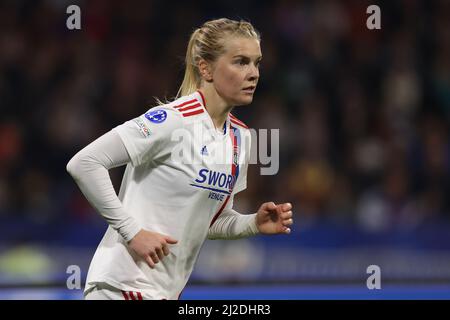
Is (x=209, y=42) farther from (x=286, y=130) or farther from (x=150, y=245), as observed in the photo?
(x=286, y=130)

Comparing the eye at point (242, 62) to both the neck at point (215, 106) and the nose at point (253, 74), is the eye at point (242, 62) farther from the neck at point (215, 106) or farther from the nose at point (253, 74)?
the neck at point (215, 106)

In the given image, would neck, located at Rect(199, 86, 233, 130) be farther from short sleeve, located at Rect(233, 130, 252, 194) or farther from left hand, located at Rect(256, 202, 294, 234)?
left hand, located at Rect(256, 202, 294, 234)

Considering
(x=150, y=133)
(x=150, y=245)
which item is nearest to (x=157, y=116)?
(x=150, y=133)

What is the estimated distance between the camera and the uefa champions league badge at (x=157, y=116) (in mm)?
3590

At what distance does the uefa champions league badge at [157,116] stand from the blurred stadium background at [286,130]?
3293mm

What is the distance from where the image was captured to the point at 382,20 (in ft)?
33.8

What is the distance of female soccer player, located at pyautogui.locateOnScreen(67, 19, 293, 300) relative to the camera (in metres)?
3.51

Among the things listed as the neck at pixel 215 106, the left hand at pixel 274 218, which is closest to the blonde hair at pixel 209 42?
the neck at pixel 215 106

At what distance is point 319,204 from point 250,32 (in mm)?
5012

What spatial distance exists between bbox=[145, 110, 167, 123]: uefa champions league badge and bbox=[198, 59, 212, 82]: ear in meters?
0.34

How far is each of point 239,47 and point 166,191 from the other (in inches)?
27.6

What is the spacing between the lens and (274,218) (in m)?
3.86
